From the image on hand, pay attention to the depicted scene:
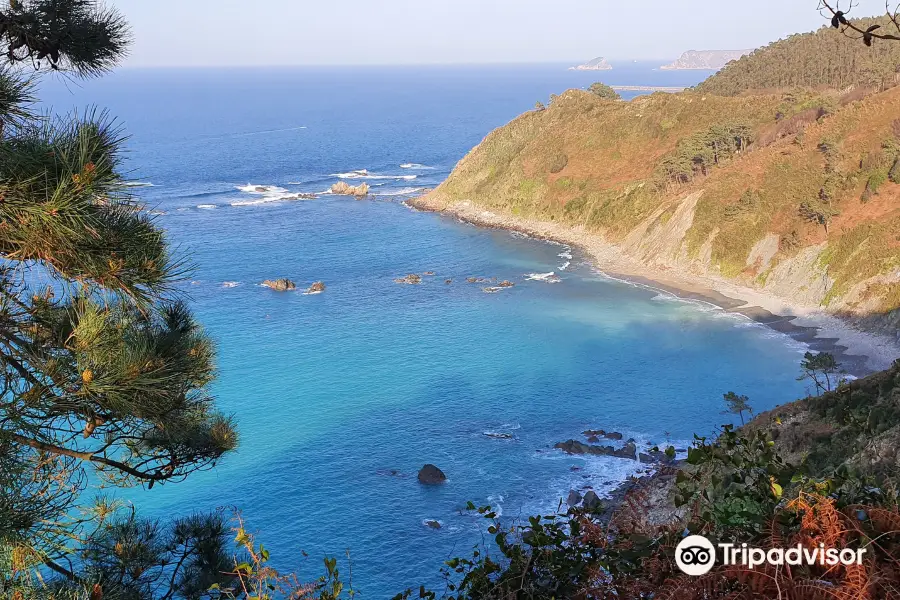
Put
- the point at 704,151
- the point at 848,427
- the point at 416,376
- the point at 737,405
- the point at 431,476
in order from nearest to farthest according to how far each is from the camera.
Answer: the point at 848,427, the point at 431,476, the point at 737,405, the point at 416,376, the point at 704,151

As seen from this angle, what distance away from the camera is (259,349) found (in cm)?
4944

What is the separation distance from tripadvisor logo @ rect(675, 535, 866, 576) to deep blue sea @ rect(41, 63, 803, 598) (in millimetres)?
5905

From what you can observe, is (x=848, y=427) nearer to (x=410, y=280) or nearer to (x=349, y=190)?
(x=410, y=280)

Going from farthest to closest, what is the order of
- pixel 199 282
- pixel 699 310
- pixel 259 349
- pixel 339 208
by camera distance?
1. pixel 339 208
2. pixel 199 282
3. pixel 699 310
4. pixel 259 349

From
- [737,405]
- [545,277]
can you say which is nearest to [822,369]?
[737,405]

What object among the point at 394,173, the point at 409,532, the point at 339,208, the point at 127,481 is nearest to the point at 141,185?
the point at 127,481

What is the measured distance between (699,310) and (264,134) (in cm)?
13095

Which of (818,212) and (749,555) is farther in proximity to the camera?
(818,212)

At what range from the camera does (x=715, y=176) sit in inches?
2672

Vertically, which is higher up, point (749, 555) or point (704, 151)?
point (749, 555)

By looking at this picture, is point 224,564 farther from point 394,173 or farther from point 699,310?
point 394,173

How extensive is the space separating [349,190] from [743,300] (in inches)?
2335

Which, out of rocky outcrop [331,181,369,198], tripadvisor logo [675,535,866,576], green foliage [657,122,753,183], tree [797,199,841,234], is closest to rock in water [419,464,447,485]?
tripadvisor logo [675,535,866,576]

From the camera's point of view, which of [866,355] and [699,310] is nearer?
[866,355]
